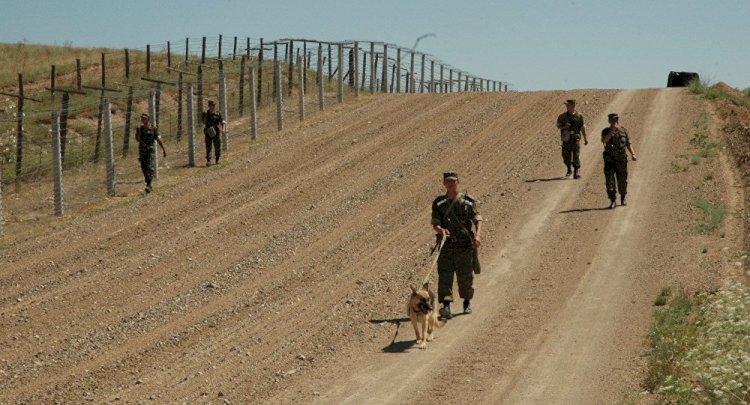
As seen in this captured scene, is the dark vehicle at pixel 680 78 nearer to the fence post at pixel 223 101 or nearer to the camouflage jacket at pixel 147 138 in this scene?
the fence post at pixel 223 101

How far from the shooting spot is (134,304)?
15.5m

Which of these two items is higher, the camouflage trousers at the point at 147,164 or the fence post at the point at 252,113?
the fence post at the point at 252,113

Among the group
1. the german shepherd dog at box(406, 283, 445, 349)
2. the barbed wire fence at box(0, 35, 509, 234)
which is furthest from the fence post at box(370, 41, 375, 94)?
the german shepherd dog at box(406, 283, 445, 349)

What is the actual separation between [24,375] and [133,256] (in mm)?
6128

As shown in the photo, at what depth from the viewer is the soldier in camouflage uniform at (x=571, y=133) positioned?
21.9 metres

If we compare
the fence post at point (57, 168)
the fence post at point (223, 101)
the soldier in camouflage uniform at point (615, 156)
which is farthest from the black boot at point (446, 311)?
the fence post at point (223, 101)

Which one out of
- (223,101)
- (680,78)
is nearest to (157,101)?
(223,101)

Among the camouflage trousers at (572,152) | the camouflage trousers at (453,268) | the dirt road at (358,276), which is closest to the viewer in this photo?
the dirt road at (358,276)

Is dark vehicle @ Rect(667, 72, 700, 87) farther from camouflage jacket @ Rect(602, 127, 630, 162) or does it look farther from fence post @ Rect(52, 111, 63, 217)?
fence post @ Rect(52, 111, 63, 217)

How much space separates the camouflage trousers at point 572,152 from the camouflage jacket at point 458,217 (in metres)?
9.36

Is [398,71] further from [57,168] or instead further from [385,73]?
[57,168]

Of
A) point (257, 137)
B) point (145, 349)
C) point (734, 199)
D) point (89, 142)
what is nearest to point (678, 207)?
point (734, 199)

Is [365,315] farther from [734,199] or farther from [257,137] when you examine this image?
[257,137]

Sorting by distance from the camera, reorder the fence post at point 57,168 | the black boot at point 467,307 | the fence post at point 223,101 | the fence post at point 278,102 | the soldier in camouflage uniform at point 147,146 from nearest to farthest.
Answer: the black boot at point 467,307, the fence post at point 57,168, the soldier in camouflage uniform at point 147,146, the fence post at point 223,101, the fence post at point 278,102
